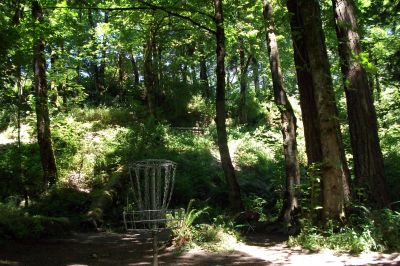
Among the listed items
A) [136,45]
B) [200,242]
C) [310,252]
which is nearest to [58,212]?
[200,242]

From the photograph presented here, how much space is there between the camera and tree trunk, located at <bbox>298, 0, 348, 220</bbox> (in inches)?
296

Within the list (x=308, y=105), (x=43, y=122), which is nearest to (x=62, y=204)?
(x=43, y=122)

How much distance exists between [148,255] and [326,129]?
13.0ft

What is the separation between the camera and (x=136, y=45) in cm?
2161

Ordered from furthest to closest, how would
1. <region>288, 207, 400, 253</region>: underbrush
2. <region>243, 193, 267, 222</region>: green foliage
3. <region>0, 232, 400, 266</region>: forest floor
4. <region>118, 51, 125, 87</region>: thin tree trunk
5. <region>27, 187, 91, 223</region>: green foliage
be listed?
<region>118, 51, 125, 87</region>: thin tree trunk, <region>243, 193, 267, 222</region>: green foliage, <region>27, 187, 91, 223</region>: green foliage, <region>288, 207, 400, 253</region>: underbrush, <region>0, 232, 400, 266</region>: forest floor

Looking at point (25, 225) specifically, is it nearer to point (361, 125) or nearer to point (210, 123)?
point (361, 125)

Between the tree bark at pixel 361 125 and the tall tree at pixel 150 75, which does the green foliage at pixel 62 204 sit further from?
the tall tree at pixel 150 75

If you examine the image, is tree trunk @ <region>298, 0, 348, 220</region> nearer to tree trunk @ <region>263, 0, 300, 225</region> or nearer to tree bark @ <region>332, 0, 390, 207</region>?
tree bark @ <region>332, 0, 390, 207</region>

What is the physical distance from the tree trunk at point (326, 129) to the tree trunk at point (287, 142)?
89.6 inches

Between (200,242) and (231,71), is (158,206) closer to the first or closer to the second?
(200,242)

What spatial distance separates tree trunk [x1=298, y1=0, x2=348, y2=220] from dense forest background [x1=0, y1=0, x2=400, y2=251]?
0.08 feet

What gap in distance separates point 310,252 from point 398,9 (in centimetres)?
940

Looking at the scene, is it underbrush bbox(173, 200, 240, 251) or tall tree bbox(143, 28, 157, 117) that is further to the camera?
tall tree bbox(143, 28, 157, 117)

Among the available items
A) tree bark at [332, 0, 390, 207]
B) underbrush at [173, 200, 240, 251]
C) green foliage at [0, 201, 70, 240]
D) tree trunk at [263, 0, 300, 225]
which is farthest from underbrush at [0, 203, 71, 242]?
tree bark at [332, 0, 390, 207]
